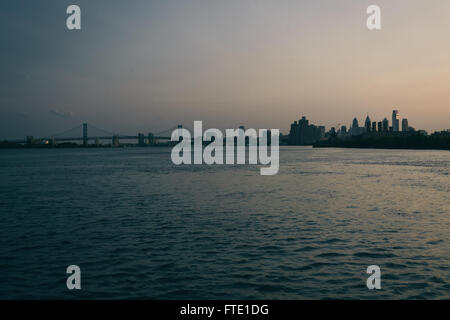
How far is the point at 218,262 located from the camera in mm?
11344

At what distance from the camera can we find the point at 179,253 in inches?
484

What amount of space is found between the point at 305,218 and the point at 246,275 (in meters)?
8.59

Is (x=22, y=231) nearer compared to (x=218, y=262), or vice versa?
(x=218, y=262)

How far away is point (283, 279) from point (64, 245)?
8.11 meters

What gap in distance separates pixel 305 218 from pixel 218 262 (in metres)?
7.87
